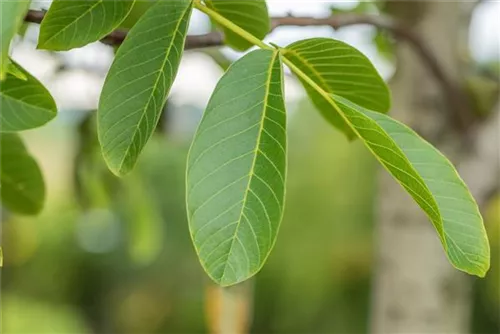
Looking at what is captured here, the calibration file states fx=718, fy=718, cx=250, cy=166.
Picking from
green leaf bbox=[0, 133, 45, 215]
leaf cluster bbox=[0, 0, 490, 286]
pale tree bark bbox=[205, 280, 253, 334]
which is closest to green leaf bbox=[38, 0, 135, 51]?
leaf cluster bbox=[0, 0, 490, 286]

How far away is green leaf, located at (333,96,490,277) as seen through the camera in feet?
0.81

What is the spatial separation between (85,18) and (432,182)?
145 millimetres

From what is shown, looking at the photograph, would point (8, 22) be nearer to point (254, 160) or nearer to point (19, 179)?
point (254, 160)

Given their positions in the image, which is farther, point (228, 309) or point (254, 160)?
point (228, 309)

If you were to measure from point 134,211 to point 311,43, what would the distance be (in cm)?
57

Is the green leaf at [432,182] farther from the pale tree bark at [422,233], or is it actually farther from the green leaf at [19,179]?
the pale tree bark at [422,233]

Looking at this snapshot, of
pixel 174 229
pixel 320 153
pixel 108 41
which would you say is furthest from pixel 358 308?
pixel 108 41

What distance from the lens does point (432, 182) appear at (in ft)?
0.90

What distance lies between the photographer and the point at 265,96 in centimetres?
26

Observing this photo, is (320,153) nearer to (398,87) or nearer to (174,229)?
(174,229)

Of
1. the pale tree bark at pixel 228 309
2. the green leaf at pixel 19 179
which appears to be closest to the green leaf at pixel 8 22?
the green leaf at pixel 19 179

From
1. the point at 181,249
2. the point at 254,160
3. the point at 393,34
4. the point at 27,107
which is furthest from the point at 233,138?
the point at 181,249

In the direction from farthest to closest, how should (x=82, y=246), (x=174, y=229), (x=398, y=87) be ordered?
(x=82, y=246)
(x=174, y=229)
(x=398, y=87)

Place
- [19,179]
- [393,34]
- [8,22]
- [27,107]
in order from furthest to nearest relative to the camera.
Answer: [393,34]
[19,179]
[27,107]
[8,22]
